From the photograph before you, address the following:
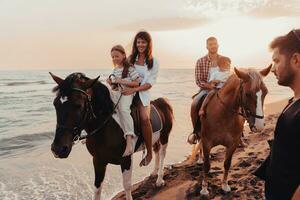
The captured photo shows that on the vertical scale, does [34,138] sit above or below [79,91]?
below

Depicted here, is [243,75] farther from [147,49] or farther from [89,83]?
[89,83]

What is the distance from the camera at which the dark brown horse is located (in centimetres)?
417

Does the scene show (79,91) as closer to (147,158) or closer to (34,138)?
(147,158)

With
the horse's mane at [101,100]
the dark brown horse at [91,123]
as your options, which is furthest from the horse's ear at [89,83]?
the horse's mane at [101,100]

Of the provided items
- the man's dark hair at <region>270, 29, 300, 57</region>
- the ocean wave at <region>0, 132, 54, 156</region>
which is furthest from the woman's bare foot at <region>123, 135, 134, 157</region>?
the ocean wave at <region>0, 132, 54, 156</region>

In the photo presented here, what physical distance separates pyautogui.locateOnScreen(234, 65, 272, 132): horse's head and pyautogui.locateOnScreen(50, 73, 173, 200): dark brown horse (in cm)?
203

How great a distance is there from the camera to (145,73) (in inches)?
228

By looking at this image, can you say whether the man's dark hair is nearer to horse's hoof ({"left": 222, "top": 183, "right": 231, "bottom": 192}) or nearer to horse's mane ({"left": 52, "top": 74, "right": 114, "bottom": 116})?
horse's mane ({"left": 52, "top": 74, "right": 114, "bottom": 116})

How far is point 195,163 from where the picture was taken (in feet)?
27.9

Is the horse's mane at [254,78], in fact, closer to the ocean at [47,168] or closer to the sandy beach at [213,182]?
A: the sandy beach at [213,182]

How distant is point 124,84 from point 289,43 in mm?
3499

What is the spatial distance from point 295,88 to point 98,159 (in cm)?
362

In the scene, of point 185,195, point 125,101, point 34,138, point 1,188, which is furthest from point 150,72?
point 34,138

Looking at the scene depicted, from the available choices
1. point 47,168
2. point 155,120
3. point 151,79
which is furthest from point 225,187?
point 47,168
